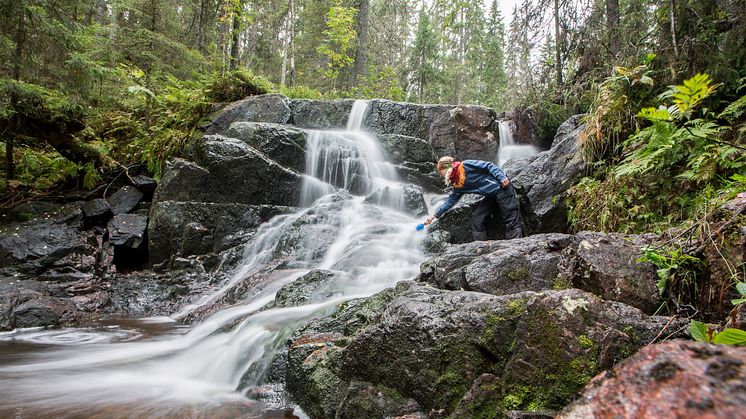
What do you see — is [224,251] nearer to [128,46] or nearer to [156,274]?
[156,274]

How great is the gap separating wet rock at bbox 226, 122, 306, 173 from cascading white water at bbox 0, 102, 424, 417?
72 cm

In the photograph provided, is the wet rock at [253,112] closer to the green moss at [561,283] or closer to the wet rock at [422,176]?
the wet rock at [422,176]

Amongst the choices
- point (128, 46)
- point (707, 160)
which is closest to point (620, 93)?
point (707, 160)

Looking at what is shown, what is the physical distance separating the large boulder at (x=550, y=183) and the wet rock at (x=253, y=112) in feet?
24.0

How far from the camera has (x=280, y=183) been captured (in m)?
9.27

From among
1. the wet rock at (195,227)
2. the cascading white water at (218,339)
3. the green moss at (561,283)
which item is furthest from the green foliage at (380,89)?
the green moss at (561,283)

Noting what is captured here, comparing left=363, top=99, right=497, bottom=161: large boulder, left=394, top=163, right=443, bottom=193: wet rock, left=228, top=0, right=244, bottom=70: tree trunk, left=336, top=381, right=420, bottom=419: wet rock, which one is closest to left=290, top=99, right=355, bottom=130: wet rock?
left=363, top=99, right=497, bottom=161: large boulder

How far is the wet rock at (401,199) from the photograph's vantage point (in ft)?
29.9

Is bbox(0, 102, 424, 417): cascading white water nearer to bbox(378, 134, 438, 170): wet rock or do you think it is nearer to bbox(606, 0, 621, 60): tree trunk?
bbox(378, 134, 438, 170): wet rock

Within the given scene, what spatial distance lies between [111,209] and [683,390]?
1004cm

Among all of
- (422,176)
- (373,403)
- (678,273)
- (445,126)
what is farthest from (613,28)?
(373,403)

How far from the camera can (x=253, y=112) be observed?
1141cm

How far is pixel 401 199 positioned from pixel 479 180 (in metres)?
2.61

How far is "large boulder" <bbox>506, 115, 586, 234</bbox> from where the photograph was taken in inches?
260
